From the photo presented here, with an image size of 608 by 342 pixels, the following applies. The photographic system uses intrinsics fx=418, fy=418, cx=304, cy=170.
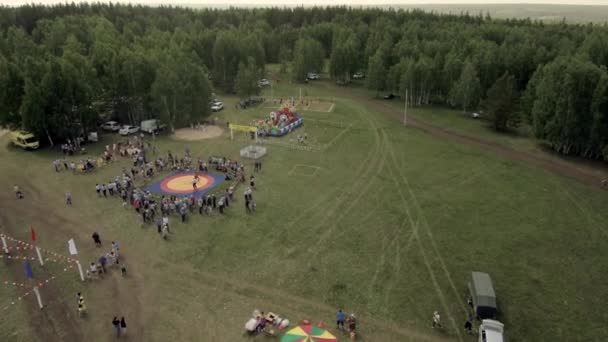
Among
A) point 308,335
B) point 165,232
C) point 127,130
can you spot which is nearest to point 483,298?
point 308,335

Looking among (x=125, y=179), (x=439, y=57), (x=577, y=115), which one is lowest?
(x=125, y=179)

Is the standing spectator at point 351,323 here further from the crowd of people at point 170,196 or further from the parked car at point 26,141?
the parked car at point 26,141

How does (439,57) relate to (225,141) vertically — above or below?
above

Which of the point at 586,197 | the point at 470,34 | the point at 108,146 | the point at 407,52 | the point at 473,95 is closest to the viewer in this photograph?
the point at 586,197

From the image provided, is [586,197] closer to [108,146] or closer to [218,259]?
Answer: [218,259]

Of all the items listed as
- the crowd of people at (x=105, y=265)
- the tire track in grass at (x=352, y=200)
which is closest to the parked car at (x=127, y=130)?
the crowd of people at (x=105, y=265)

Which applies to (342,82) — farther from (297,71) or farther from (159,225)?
(159,225)

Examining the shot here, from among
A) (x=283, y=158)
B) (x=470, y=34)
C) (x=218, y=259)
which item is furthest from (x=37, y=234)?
(x=470, y=34)
